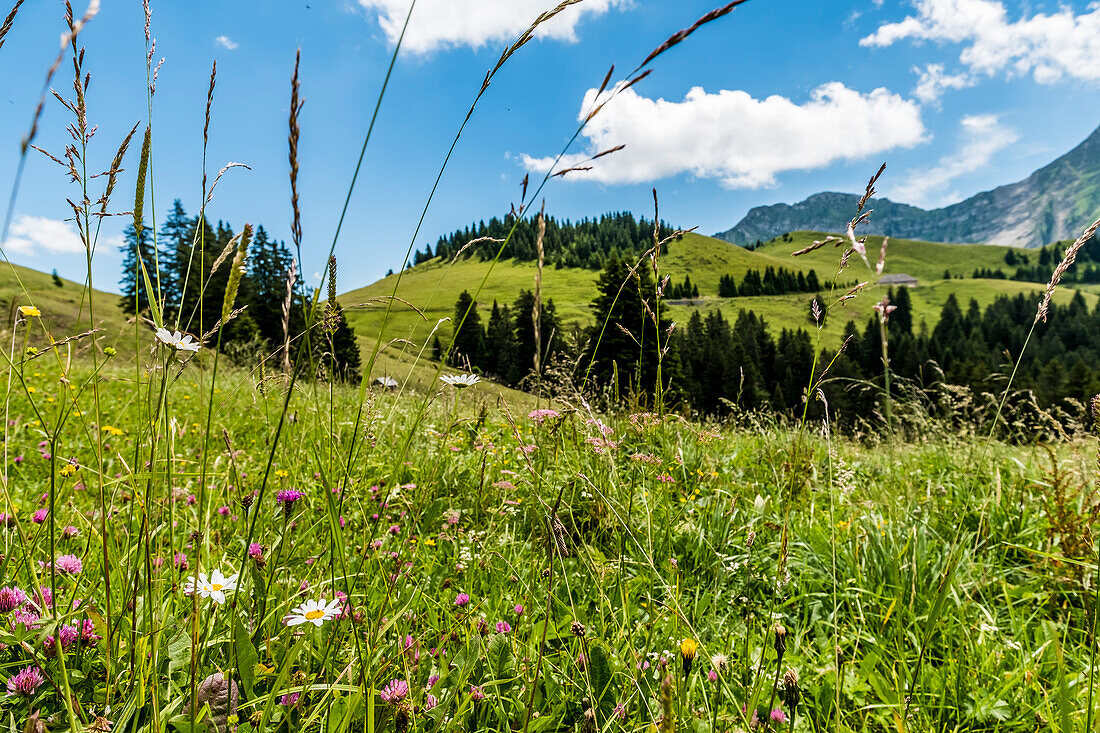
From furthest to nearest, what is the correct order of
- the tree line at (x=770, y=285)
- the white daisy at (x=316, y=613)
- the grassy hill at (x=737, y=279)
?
the tree line at (x=770, y=285) → the grassy hill at (x=737, y=279) → the white daisy at (x=316, y=613)

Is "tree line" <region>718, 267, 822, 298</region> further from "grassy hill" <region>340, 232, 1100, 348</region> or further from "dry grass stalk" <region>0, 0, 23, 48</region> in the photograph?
"dry grass stalk" <region>0, 0, 23, 48</region>

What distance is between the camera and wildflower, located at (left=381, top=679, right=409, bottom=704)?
1.15 meters

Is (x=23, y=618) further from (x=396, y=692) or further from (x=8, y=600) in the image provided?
(x=396, y=692)

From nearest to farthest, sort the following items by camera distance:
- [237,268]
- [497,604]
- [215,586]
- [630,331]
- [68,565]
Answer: [237,268] < [215,586] < [68,565] < [497,604] < [630,331]

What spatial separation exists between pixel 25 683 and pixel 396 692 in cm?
75

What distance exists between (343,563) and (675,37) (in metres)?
1.18

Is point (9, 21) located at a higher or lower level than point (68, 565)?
higher

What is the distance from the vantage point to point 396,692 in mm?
1159

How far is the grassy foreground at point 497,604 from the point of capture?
3.67ft

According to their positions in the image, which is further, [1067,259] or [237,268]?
[1067,259]

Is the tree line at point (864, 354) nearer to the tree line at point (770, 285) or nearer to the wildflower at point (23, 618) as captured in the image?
the tree line at point (770, 285)

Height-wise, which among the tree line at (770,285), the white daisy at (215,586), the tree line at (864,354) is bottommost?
the tree line at (864,354)

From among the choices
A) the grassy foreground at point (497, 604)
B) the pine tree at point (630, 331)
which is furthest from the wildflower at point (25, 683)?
the pine tree at point (630, 331)

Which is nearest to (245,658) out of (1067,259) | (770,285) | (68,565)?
(68,565)
